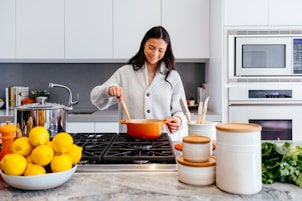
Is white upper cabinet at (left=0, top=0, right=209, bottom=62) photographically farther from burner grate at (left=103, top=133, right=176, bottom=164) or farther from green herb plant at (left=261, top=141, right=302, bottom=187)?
green herb plant at (left=261, top=141, right=302, bottom=187)

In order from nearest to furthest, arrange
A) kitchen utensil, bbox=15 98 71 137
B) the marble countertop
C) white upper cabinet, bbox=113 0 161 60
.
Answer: the marble countertop → kitchen utensil, bbox=15 98 71 137 → white upper cabinet, bbox=113 0 161 60

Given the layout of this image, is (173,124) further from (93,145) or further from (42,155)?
(42,155)

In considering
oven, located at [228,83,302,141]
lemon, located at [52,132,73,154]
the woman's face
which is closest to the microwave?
oven, located at [228,83,302,141]

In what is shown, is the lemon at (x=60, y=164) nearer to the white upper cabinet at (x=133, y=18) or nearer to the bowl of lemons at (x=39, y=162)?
the bowl of lemons at (x=39, y=162)

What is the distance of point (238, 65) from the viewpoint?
2.39 metres

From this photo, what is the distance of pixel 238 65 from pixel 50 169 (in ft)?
6.29

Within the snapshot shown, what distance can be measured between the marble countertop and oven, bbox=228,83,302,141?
1.59m

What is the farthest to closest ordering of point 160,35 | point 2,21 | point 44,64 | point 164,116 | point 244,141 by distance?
point 44,64
point 2,21
point 164,116
point 160,35
point 244,141

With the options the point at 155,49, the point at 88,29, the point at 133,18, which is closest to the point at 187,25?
the point at 133,18

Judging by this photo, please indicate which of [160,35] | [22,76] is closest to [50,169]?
[160,35]

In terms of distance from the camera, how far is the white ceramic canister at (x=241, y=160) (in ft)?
2.48

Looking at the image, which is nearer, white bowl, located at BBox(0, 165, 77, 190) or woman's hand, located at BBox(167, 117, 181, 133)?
white bowl, located at BBox(0, 165, 77, 190)

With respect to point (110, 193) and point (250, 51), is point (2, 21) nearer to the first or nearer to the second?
point (250, 51)

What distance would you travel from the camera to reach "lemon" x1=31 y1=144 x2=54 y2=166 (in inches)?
30.6
